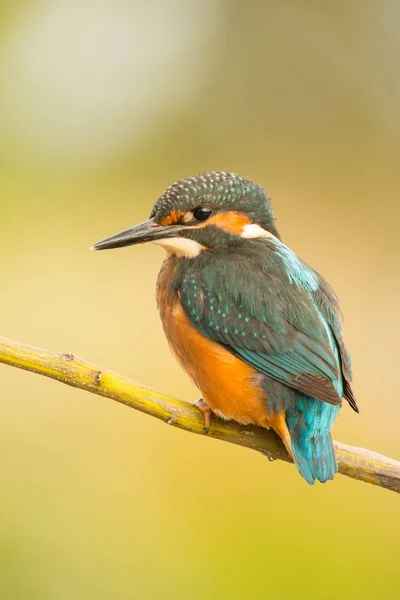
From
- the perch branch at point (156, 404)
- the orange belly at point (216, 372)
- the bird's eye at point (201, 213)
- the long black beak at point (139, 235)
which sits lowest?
the perch branch at point (156, 404)

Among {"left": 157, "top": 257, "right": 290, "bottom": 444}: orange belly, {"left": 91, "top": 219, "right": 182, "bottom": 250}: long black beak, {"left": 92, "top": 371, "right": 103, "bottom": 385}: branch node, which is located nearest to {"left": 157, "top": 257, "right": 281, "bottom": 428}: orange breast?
{"left": 157, "top": 257, "right": 290, "bottom": 444}: orange belly

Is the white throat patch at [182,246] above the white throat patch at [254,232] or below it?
below

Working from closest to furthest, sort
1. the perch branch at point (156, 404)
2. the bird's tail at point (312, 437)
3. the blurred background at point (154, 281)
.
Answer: the perch branch at point (156, 404), the bird's tail at point (312, 437), the blurred background at point (154, 281)

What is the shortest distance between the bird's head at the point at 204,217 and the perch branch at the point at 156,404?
348 mm

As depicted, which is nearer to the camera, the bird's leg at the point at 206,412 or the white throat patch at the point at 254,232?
the bird's leg at the point at 206,412

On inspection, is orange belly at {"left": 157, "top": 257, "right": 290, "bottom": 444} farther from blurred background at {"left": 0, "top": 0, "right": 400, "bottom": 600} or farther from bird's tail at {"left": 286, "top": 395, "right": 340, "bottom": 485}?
blurred background at {"left": 0, "top": 0, "right": 400, "bottom": 600}

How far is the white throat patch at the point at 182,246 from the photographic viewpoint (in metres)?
1.78

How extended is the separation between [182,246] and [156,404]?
45cm

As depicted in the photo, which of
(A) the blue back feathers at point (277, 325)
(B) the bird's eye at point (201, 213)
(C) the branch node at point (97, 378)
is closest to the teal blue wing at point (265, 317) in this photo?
(A) the blue back feathers at point (277, 325)

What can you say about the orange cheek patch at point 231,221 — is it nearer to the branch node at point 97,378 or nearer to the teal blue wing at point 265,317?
the teal blue wing at point 265,317

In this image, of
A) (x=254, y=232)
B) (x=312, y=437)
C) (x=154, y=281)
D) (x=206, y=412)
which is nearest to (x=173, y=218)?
(x=254, y=232)

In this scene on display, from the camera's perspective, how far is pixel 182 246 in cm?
181

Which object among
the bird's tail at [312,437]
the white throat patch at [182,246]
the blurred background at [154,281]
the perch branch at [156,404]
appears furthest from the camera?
the blurred background at [154,281]

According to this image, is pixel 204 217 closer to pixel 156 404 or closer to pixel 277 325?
pixel 277 325
